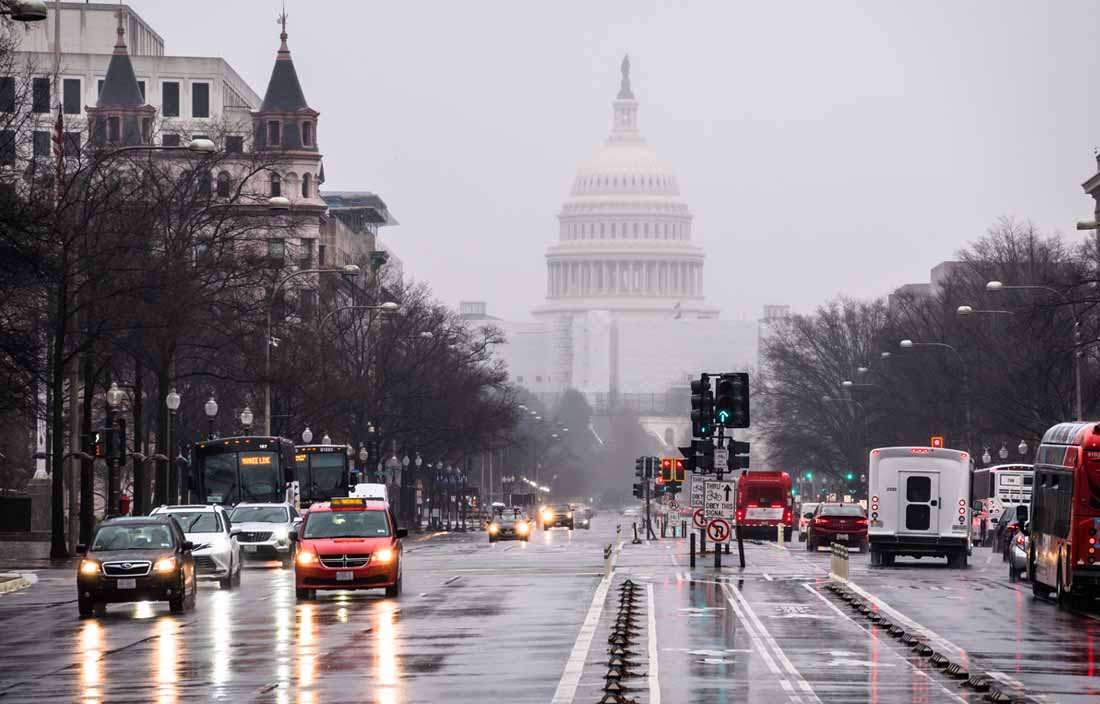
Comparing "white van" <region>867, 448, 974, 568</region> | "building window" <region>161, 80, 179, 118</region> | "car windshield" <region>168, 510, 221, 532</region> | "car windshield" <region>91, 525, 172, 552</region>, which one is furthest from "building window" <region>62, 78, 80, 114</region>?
"car windshield" <region>91, 525, 172, 552</region>

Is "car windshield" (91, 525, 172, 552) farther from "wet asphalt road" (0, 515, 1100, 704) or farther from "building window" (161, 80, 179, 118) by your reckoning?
"building window" (161, 80, 179, 118)

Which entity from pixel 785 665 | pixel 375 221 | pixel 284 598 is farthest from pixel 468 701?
pixel 375 221

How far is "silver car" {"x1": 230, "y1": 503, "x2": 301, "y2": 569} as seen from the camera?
59812 millimetres

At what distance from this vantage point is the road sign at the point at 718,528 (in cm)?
5266

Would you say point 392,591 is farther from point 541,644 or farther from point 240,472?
point 240,472

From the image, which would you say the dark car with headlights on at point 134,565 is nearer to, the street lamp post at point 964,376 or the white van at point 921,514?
the white van at point 921,514

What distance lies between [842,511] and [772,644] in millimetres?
45745

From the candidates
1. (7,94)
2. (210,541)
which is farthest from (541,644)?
(7,94)

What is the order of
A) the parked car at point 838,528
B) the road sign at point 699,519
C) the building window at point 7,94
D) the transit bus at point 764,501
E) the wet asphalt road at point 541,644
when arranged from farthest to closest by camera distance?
the transit bus at point 764,501 < the parked car at point 838,528 < the road sign at point 699,519 < the building window at point 7,94 < the wet asphalt road at point 541,644

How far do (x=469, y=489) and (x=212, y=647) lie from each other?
12623 centimetres

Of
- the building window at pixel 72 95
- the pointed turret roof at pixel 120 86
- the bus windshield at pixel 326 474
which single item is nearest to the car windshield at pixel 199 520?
the bus windshield at pixel 326 474

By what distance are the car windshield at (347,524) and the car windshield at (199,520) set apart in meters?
5.32

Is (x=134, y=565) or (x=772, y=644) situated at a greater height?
(x=134, y=565)

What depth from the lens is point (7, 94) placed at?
170 feet
